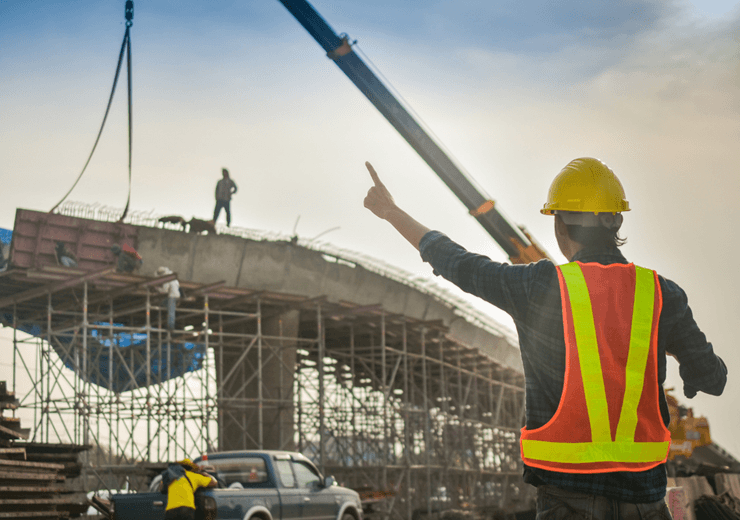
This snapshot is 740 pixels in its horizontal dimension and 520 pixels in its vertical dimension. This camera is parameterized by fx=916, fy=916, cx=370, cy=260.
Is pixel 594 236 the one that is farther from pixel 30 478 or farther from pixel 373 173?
pixel 30 478

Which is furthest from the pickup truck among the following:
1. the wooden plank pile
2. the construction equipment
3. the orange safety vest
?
the construction equipment

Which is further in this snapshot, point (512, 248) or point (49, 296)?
point (49, 296)

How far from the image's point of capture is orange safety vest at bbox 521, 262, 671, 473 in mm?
2918

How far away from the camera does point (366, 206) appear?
144 inches

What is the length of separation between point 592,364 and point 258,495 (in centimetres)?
1102

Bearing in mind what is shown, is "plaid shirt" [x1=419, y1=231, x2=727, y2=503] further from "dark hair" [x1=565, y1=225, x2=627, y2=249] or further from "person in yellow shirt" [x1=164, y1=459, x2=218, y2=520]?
"person in yellow shirt" [x1=164, y1=459, x2=218, y2=520]

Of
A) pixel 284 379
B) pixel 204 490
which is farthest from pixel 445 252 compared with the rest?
pixel 284 379

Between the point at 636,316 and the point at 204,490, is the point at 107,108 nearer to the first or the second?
the point at 204,490

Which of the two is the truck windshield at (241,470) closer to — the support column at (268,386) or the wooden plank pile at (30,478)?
the wooden plank pile at (30,478)

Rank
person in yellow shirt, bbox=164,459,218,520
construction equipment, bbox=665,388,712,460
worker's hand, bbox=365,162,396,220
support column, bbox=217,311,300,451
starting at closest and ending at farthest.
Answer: worker's hand, bbox=365,162,396,220 < person in yellow shirt, bbox=164,459,218,520 < support column, bbox=217,311,300,451 < construction equipment, bbox=665,388,712,460

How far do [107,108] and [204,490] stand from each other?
6.82 meters

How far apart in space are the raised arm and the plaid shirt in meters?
0.15

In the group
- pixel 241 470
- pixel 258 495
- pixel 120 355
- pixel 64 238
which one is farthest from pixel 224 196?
pixel 258 495

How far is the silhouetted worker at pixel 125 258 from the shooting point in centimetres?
2189
